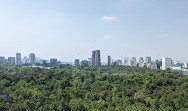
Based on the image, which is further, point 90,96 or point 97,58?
point 97,58

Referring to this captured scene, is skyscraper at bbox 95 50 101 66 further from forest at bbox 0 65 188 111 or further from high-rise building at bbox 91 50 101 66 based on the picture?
forest at bbox 0 65 188 111

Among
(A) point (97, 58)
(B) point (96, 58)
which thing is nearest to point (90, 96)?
(A) point (97, 58)

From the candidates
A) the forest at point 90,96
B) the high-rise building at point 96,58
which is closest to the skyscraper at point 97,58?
the high-rise building at point 96,58

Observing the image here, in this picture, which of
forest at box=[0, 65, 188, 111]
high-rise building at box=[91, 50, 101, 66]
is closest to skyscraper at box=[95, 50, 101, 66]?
high-rise building at box=[91, 50, 101, 66]

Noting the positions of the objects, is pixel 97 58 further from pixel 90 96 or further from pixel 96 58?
pixel 90 96

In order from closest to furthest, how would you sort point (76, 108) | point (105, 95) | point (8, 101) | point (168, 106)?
point (76, 108) → point (168, 106) → point (8, 101) → point (105, 95)

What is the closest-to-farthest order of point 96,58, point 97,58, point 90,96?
point 90,96 < point 97,58 < point 96,58

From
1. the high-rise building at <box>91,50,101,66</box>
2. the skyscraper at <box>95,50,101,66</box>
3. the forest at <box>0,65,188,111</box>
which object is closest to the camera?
the forest at <box>0,65,188,111</box>

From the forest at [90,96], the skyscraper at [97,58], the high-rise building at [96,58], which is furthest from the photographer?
the high-rise building at [96,58]

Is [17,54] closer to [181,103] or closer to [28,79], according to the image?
[28,79]

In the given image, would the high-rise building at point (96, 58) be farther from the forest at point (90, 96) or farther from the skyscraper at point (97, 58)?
the forest at point (90, 96)

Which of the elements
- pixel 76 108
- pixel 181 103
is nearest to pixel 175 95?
pixel 181 103
